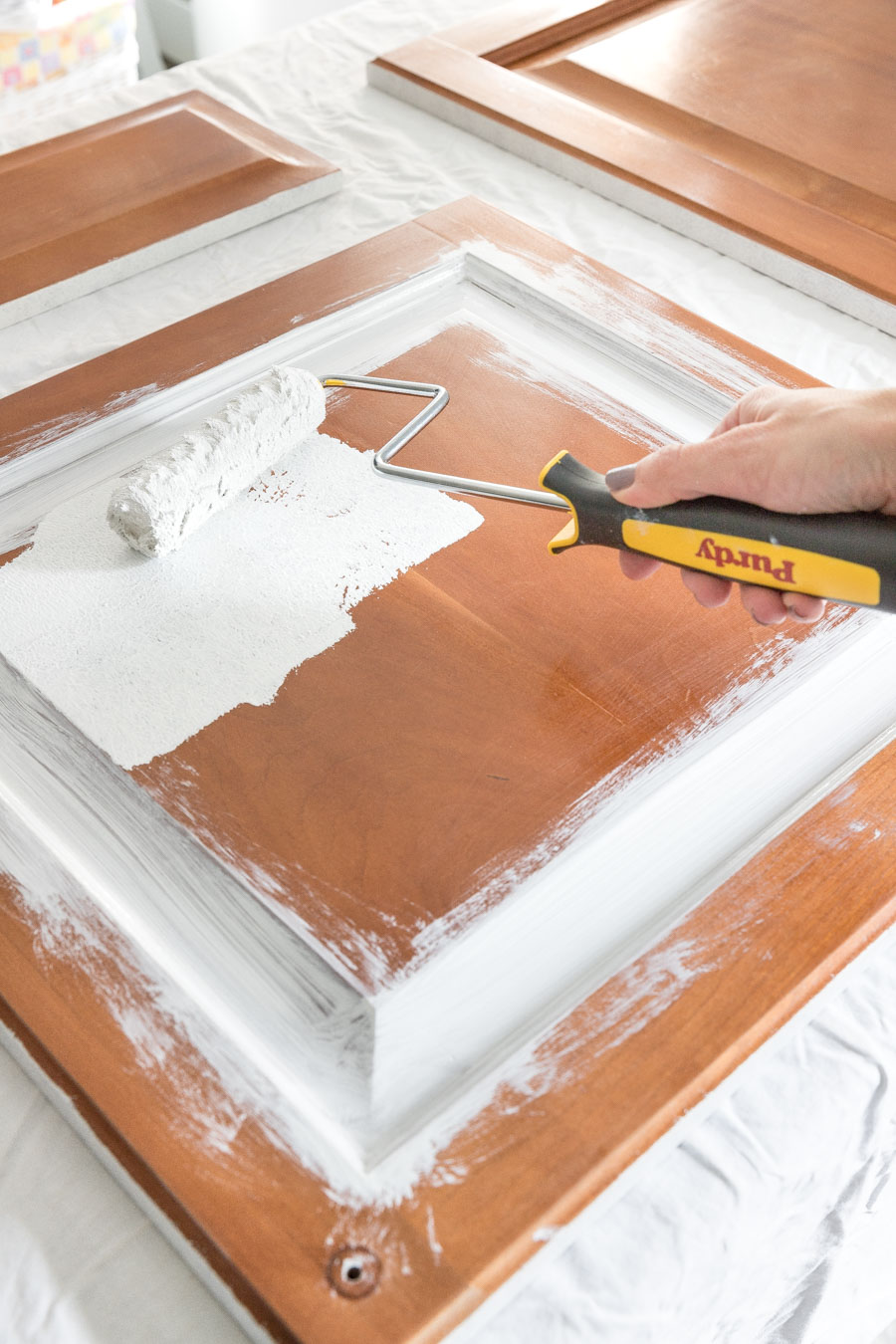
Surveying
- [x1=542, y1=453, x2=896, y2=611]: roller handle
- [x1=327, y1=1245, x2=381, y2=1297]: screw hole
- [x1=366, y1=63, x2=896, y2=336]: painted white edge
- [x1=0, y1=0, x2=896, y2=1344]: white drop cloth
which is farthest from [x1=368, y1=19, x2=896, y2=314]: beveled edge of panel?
[x1=327, y1=1245, x2=381, y2=1297]: screw hole

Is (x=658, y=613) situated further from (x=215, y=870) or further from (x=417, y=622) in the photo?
(x=215, y=870)

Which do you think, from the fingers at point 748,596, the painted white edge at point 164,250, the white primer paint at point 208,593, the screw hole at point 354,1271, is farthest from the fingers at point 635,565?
the painted white edge at point 164,250

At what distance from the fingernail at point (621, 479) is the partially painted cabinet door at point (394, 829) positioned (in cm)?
12

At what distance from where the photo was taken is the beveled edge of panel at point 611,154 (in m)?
1.23

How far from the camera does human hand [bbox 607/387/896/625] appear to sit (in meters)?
0.74

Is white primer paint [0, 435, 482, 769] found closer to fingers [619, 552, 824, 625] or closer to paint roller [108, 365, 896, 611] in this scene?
paint roller [108, 365, 896, 611]

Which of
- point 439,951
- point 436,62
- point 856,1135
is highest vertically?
point 436,62

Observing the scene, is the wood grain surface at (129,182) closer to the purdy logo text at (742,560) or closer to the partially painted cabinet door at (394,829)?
the partially painted cabinet door at (394,829)

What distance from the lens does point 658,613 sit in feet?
2.85

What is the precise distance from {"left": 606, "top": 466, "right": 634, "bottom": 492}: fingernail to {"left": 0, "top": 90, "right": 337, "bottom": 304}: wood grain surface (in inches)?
27.1

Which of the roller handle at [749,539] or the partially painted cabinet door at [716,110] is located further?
the partially painted cabinet door at [716,110]

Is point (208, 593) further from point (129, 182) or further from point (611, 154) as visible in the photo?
point (611, 154)

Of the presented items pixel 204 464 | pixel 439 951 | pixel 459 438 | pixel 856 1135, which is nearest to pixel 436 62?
pixel 459 438

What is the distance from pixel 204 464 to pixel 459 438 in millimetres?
235
